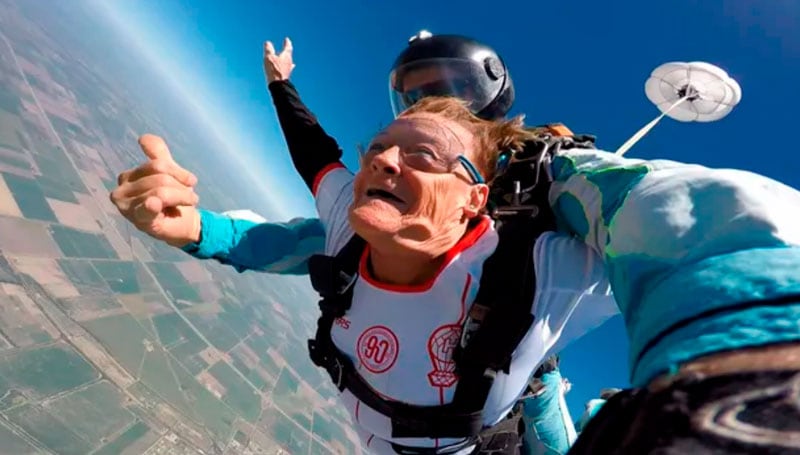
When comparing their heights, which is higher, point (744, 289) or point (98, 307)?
point (744, 289)

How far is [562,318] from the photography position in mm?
1142

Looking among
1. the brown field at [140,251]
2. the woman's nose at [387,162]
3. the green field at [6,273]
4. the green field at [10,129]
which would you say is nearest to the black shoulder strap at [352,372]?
the woman's nose at [387,162]

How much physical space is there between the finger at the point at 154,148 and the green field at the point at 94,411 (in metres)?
25.3

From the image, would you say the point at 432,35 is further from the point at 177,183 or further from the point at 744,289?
the point at 744,289

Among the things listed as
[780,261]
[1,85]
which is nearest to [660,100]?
[780,261]

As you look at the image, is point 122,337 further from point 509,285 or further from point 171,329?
point 509,285

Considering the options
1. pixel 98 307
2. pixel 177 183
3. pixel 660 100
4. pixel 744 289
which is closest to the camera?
pixel 744 289

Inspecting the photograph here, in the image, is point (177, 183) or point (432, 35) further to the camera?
point (432, 35)

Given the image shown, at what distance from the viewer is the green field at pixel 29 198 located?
28.7 meters

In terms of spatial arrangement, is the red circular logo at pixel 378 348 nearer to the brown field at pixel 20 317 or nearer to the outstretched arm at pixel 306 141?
the outstretched arm at pixel 306 141

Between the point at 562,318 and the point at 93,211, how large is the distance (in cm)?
4625

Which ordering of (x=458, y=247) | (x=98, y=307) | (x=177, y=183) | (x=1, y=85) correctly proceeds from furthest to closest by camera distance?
(x=1, y=85) → (x=98, y=307) → (x=458, y=247) → (x=177, y=183)

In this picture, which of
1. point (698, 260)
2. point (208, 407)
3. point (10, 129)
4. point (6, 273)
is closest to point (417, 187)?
point (698, 260)

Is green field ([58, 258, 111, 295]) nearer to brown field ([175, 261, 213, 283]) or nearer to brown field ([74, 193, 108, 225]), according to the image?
brown field ([74, 193, 108, 225])
